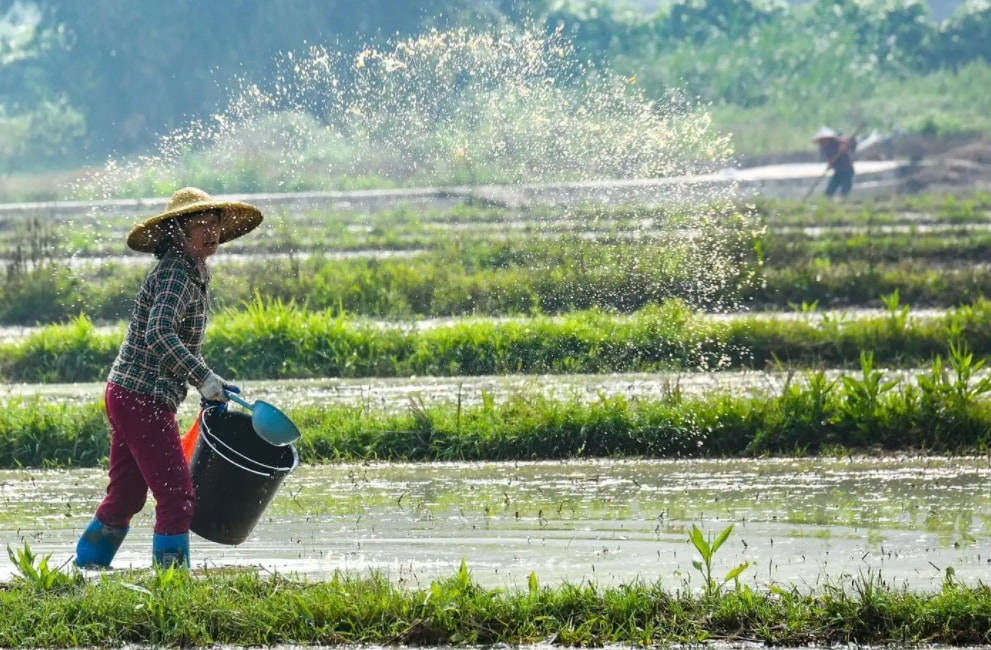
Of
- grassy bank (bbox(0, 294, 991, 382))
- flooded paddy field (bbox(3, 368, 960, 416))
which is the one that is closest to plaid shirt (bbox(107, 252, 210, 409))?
flooded paddy field (bbox(3, 368, 960, 416))

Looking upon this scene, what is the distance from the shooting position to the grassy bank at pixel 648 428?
8.73 meters

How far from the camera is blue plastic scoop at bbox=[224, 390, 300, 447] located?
6.10 metres

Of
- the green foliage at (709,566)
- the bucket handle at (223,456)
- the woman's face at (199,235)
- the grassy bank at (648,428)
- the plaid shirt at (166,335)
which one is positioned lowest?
the grassy bank at (648,428)

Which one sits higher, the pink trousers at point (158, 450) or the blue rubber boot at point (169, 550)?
the pink trousers at point (158, 450)

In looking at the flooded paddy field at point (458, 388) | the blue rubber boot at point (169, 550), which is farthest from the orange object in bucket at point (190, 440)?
the flooded paddy field at point (458, 388)

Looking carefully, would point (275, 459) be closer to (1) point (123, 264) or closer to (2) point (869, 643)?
→ (2) point (869, 643)

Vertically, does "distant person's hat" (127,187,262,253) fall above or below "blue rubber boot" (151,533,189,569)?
above

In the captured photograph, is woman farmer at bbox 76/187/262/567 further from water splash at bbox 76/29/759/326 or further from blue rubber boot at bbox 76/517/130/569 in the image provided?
water splash at bbox 76/29/759/326

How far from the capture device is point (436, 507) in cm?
749

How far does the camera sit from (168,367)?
19.4 feet

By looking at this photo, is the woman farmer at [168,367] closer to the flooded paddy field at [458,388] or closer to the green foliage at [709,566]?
the green foliage at [709,566]

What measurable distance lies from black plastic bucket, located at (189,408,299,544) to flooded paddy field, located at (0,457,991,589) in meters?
0.15

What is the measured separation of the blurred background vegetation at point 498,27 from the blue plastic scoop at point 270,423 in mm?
27006

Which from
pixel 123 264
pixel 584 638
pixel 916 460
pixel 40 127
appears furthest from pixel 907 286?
pixel 40 127
